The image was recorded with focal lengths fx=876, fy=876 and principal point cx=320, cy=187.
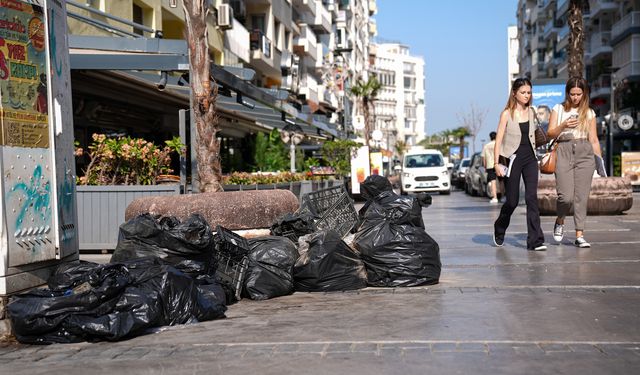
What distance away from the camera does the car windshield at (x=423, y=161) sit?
121 ft

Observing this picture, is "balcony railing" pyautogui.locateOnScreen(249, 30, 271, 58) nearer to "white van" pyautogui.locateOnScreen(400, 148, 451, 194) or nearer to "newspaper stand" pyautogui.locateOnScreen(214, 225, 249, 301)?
"white van" pyautogui.locateOnScreen(400, 148, 451, 194)

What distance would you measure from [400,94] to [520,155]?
166793mm

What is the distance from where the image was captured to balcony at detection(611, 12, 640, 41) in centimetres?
5647

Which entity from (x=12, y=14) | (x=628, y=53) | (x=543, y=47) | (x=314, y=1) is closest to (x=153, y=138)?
(x=12, y=14)

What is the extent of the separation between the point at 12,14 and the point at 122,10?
52.4 feet

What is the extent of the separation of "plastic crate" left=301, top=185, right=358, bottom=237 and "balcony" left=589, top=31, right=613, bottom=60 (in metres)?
59.9

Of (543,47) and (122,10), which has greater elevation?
(543,47)

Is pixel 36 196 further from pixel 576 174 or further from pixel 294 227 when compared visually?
pixel 576 174

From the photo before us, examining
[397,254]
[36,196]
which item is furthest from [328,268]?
[36,196]

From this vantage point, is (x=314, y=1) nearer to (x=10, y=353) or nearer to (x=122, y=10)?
(x=122, y=10)

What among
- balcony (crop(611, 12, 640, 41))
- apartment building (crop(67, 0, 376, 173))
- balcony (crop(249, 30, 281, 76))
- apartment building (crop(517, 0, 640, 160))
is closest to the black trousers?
apartment building (crop(67, 0, 376, 173))

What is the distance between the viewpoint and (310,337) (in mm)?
5594

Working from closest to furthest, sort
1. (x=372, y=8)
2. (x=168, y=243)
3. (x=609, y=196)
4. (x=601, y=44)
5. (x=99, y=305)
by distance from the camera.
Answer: (x=99, y=305) < (x=168, y=243) < (x=609, y=196) < (x=601, y=44) < (x=372, y=8)

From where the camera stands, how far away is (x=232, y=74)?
15.1m
